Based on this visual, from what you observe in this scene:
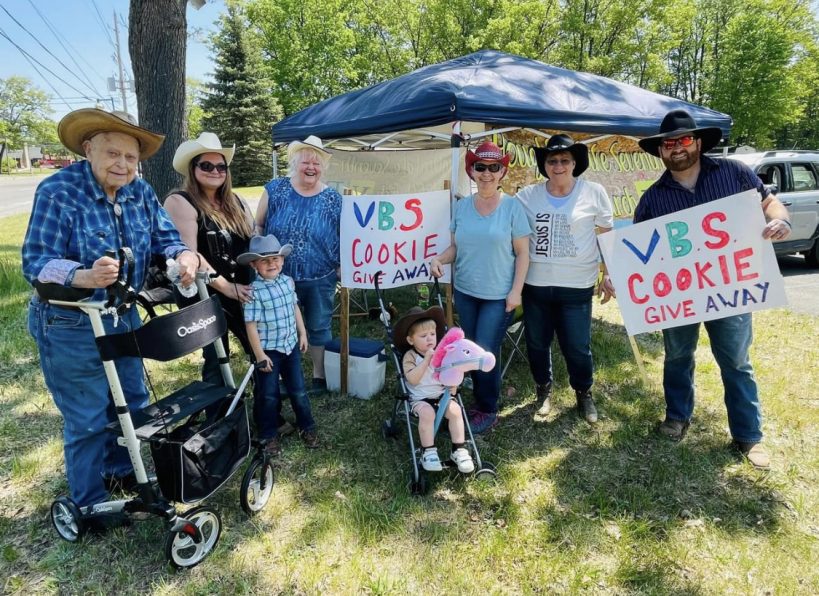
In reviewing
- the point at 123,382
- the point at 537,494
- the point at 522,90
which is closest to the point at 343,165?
the point at 522,90

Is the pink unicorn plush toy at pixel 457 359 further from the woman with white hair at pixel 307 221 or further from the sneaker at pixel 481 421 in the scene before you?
the woman with white hair at pixel 307 221

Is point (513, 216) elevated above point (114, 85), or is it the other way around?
point (114, 85)

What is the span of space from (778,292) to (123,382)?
3716 mm

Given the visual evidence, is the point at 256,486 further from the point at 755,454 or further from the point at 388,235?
the point at 755,454

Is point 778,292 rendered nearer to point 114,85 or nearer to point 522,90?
point 522,90

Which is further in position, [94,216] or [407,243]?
[407,243]

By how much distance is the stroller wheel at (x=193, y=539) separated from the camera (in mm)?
2242

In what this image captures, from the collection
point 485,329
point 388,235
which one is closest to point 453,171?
point 388,235

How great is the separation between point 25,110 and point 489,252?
3898 inches

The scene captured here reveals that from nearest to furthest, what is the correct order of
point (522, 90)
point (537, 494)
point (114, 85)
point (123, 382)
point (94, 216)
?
1. point (94, 216)
2. point (123, 382)
3. point (537, 494)
4. point (522, 90)
5. point (114, 85)

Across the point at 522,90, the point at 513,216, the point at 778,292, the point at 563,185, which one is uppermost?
the point at 522,90

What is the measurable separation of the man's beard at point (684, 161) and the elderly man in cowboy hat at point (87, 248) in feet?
9.20

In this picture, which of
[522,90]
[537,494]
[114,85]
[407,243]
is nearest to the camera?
[537,494]

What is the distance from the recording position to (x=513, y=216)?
3193mm
